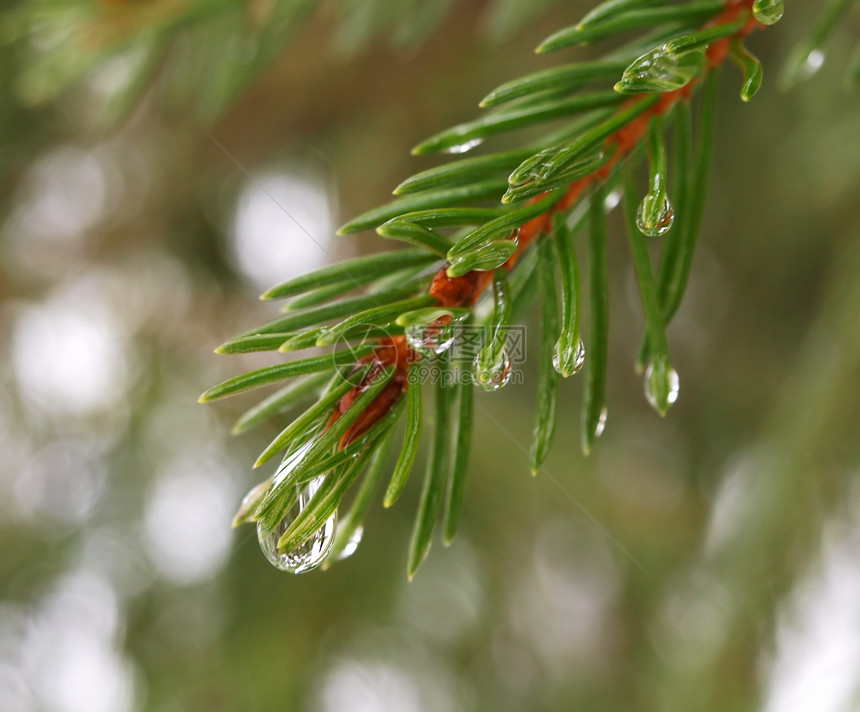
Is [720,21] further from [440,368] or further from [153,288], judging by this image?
[153,288]

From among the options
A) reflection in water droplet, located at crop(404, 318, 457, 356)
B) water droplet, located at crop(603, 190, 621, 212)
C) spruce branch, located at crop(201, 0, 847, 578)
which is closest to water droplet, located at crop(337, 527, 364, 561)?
spruce branch, located at crop(201, 0, 847, 578)

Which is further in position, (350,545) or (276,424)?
(276,424)

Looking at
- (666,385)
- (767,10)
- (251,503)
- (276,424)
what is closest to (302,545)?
(251,503)

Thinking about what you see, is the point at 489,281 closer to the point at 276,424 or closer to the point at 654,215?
the point at 654,215

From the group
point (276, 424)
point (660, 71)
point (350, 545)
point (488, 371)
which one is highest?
point (660, 71)

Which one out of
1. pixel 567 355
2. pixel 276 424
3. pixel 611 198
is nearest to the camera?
pixel 567 355
